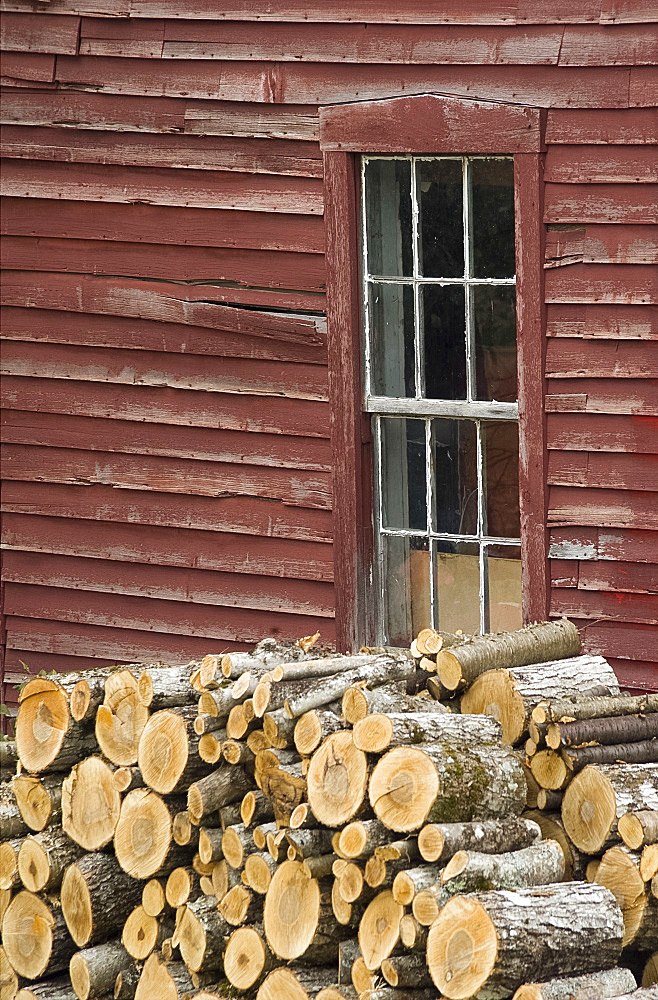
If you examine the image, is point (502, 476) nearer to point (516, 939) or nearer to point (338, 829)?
point (338, 829)

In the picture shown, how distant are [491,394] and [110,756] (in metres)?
2.41

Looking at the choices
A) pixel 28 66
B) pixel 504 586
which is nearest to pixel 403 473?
pixel 504 586

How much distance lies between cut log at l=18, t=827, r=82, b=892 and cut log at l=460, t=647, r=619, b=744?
1445mm

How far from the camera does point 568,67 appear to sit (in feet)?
18.7

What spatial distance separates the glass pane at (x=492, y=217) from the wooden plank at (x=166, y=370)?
0.93 m

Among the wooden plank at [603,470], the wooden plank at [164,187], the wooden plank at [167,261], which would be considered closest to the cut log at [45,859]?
the wooden plank at [603,470]

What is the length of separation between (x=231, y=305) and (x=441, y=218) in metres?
1.15

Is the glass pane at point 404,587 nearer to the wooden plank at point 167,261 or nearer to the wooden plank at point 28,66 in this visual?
the wooden plank at point 167,261

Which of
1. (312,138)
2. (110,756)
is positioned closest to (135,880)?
(110,756)

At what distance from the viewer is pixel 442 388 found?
20.5 feet

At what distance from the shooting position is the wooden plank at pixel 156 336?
6.53 m

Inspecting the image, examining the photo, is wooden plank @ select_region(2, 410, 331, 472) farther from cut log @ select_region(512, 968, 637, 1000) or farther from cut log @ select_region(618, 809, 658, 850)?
cut log @ select_region(512, 968, 637, 1000)

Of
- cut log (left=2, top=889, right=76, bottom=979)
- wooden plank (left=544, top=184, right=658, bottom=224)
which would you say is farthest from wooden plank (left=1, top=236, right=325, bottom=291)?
cut log (left=2, top=889, right=76, bottom=979)

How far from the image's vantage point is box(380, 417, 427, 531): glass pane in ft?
20.9
